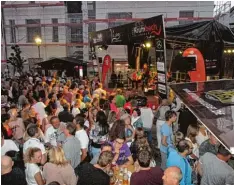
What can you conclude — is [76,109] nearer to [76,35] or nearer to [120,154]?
[120,154]

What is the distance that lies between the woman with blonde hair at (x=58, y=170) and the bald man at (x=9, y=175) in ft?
1.08

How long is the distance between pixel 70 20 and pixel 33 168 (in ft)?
74.5

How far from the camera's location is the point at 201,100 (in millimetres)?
4363

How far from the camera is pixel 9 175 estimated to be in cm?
345

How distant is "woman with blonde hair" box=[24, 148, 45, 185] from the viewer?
3.64 m

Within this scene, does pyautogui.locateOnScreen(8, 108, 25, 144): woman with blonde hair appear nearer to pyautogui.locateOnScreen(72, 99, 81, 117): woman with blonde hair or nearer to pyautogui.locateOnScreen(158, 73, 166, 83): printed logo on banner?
pyautogui.locateOnScreen(72, 99, 81, 117): woman with blonde hair

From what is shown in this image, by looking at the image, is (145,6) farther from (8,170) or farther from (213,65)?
(8,170)

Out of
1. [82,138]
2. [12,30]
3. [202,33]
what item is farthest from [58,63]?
[82,138]

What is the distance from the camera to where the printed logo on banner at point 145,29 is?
286 inches

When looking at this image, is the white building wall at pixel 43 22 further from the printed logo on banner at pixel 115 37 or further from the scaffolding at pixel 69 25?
the printed logo on banner at pixel 115 37

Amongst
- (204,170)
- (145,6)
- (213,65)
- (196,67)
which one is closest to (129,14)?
(145,6)

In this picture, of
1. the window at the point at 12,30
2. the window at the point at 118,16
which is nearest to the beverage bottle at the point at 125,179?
the window at the point at 118,16

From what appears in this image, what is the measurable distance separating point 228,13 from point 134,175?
15.9 metres

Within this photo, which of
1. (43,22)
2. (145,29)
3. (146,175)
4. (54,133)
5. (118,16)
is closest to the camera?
(146,175)
